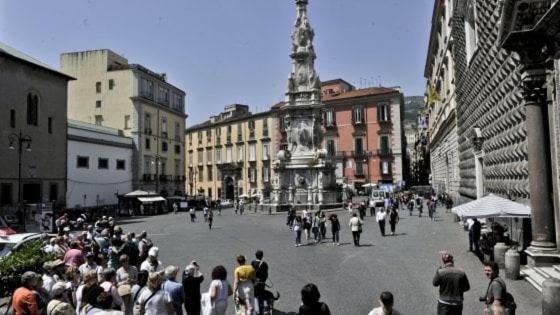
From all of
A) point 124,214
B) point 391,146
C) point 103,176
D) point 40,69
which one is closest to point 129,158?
point 103,176

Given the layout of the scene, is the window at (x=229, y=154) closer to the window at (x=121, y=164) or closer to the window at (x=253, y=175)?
the window at (x=253, y=175)

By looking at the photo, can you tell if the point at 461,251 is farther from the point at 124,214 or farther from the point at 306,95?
the point at 124,214

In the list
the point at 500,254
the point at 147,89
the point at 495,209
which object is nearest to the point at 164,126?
the point at 147,89

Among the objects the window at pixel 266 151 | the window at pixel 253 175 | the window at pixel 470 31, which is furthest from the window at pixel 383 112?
the window at pixel 470 31

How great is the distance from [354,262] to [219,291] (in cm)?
819

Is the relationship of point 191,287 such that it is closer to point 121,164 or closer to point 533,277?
point 533,277

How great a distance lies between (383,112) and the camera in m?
62.2

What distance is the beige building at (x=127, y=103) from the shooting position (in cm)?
5234

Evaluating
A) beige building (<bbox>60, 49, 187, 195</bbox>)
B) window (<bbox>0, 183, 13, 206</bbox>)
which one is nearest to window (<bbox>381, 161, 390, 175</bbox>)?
beige building (<bbox>60, 49, 187, 195</bbox>)

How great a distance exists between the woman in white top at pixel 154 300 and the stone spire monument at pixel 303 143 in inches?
1235

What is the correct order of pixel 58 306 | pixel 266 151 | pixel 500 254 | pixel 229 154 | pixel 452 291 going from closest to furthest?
pixel 58 306
pixel 452 291
pixel 500 254
pixel 266 151
pixel 229 154

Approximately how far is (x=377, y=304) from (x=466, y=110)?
1872 cm

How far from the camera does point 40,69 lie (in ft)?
122

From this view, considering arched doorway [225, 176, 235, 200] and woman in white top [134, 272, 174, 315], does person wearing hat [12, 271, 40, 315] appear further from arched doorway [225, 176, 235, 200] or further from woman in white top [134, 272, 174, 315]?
arched doorway [225, 176, 235, 200]
